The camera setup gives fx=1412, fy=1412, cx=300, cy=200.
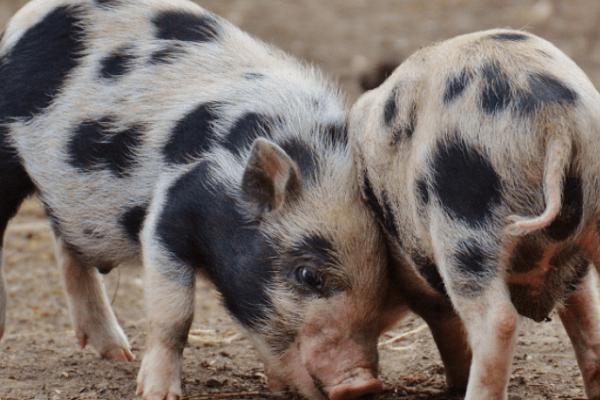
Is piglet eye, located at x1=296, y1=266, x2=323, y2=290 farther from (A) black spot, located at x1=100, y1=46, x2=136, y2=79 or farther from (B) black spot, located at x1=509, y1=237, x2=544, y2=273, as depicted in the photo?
(A) black spot, located at x1=100, y1=46, x2=136, y2=79

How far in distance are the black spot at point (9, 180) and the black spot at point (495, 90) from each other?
2594 millimetres

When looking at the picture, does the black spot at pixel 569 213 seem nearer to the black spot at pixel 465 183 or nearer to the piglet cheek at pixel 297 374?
the black spot at pixel 465 183

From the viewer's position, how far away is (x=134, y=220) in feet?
20.8

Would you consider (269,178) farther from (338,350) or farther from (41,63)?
(41,63)

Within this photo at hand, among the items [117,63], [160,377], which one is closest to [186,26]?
[117,63]

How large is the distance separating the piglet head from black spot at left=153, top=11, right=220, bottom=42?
3.38 feet

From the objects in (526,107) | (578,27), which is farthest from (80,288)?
(578,27)

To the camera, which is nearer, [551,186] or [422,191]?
[551,186]

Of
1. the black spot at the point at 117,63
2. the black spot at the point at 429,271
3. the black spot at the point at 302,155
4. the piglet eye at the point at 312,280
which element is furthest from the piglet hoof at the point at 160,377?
the black spot at the point at 117,63

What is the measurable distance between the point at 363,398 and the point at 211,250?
0.91 metres

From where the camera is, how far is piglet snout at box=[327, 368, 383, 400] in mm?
5562

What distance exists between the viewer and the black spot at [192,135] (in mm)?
6105

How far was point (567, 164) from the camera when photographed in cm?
482

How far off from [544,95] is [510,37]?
18.8 inches
